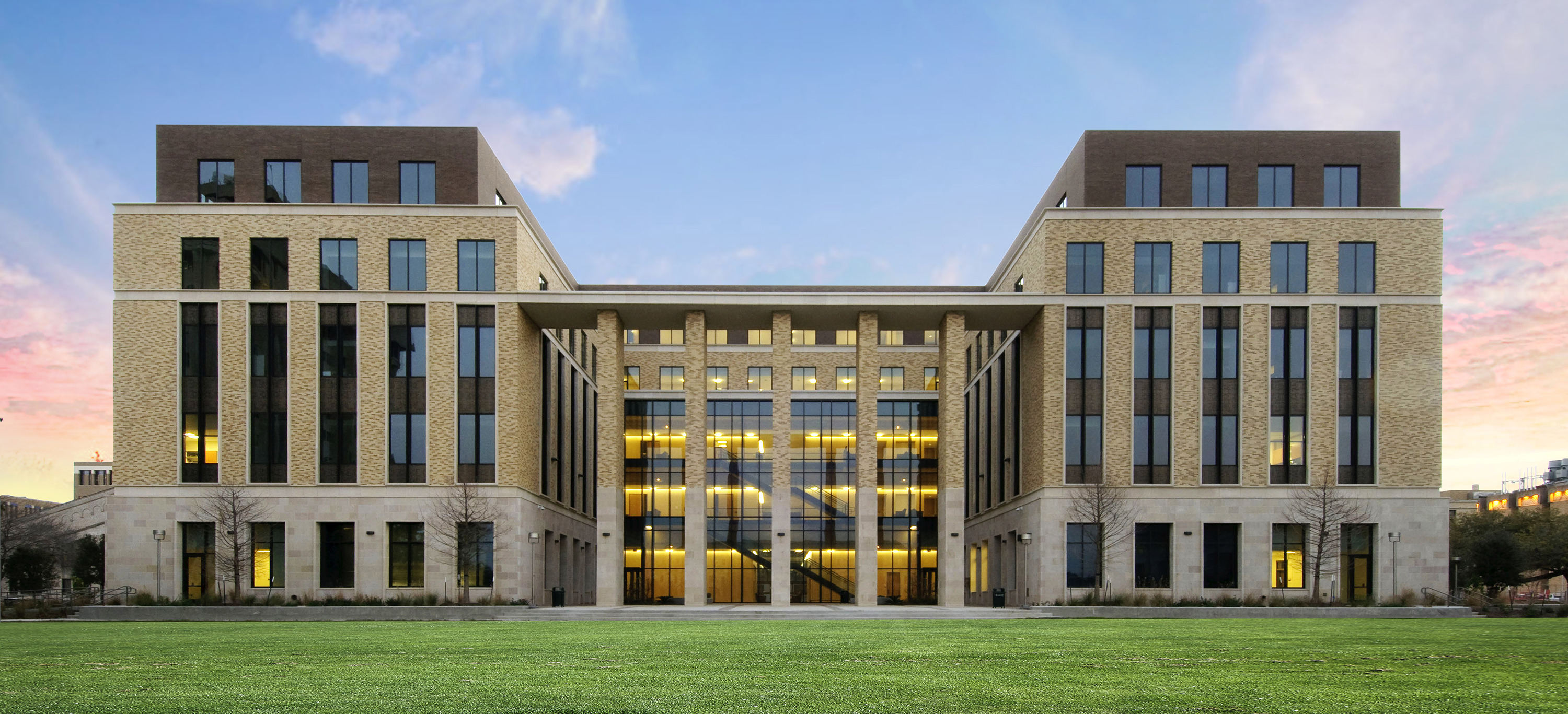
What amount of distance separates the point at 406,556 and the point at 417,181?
18.2m

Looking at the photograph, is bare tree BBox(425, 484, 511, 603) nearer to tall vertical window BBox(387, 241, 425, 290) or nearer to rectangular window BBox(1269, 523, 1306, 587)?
tall vertical window BBox(387, 241, 425, 290)

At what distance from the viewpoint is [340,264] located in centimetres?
5116

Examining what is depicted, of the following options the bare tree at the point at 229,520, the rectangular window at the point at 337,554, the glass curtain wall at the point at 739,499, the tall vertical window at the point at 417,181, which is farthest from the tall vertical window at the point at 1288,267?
the bare tree at the point at 229,520

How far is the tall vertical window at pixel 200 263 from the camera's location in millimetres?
51031

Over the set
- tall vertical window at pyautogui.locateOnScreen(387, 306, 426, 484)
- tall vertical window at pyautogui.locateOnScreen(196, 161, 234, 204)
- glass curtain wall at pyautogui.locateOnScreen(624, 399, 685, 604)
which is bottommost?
glass curtain wall at pyautogui.locateOnScreen(624, 399, 685, 604)

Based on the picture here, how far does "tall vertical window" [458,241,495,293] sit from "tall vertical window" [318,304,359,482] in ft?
17.7

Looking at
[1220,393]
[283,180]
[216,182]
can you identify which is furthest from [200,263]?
[1220,393]

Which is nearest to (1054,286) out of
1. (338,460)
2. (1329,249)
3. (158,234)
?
(1329,249)

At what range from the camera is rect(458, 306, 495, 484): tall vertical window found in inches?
2005

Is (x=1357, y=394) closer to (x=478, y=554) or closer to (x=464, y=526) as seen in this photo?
(x=478, y=554)

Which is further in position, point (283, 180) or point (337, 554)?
point (283, 180)

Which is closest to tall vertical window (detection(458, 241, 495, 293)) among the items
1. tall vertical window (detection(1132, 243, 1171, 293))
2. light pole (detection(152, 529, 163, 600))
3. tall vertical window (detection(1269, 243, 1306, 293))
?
light pole (detection(152, 529, 163, 600))

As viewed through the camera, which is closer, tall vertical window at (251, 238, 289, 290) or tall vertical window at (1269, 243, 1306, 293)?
tall vertical window at (251, 238, 289, 290)

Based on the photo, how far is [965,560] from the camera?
77875mm
